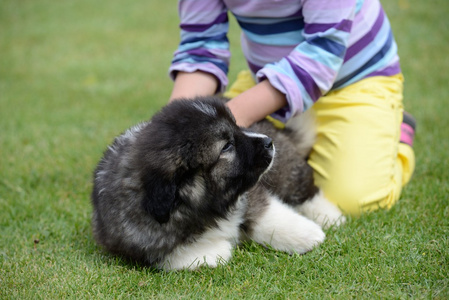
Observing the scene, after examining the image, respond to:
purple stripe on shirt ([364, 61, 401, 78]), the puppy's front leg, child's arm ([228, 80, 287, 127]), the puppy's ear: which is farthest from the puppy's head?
purple stripe on shirt ([364, 61, 401, 78])

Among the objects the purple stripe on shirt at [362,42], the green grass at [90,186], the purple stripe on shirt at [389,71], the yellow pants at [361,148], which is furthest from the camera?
the purple stripe on shirt at [389,71]

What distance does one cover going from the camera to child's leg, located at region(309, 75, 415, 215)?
11.5ft

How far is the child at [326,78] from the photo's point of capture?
3.24 metres

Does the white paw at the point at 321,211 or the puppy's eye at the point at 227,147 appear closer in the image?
the puppy's eye at the point at 227,147

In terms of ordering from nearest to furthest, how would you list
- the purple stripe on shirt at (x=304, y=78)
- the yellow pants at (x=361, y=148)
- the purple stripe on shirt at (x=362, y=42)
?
1. the purple stripe on shirt at (x=304, y=78)
2. the yellow pants at (x=361, y=148)
3. the purple stripe on shirt at (x=362, y=42)

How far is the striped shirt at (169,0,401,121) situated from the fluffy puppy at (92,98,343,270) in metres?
0.65

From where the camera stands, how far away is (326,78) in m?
3.29

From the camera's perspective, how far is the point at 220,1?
3.82 metres

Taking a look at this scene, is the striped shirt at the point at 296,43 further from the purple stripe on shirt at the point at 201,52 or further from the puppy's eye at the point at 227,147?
the puppy's eye at the point at 227,147

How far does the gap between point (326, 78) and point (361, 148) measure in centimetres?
65

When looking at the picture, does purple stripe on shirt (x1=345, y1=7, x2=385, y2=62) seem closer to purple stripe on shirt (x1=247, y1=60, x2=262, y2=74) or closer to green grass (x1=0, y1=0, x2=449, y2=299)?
purple stripe on shirt (x1=247, y1=60, x2=262, y2=74)

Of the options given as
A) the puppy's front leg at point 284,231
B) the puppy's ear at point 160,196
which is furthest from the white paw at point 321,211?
the puppy's ear at point 160,196

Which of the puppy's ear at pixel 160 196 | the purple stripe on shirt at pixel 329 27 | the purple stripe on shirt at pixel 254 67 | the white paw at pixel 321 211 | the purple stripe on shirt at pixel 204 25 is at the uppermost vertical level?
the purple stripe on shirt at pixel 204 25

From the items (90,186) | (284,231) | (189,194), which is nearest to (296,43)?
(284,231)
